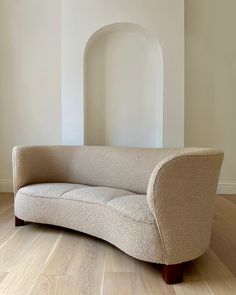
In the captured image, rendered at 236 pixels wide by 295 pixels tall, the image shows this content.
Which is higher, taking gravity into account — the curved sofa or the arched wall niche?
the arched wall niche

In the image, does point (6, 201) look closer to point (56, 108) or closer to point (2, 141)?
point (2, 141)

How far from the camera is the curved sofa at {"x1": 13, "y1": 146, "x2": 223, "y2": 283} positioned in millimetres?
1491

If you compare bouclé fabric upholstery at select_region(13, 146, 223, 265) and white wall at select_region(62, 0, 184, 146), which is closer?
bouclé fabric upholstery at select_region(13, 146, 223, 265)

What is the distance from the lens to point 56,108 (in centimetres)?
379

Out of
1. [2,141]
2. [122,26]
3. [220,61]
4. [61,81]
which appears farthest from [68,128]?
[220,61]

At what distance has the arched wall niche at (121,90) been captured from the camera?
3.71 metres

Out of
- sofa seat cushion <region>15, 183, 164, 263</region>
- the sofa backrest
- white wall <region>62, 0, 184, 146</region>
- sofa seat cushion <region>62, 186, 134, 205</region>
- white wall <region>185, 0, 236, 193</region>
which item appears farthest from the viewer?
white wall <region>185, 0, 236, 193</region>

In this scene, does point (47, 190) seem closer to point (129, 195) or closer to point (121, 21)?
point (129, 195)

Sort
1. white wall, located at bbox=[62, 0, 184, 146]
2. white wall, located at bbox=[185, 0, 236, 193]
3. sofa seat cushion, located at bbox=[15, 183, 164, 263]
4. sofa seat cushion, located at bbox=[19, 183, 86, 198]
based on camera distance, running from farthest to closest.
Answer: white wall, located at bbox=[185, 0, 236, 193], white wall, located at bbox=[62, 0, 184, 146], sofa seat cushion, located at bbox=[19, 183, 86, 198], sofa seat cushion, located at bbox=[15, 183, 164, 263]

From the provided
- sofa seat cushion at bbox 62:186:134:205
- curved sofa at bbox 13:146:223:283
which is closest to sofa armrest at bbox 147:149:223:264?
curved sofa at bbox 13:146:223:283

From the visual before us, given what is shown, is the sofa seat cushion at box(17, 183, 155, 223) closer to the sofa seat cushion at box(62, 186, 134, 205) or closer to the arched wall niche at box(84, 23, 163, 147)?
the sofa seat cushion at box(62, 186, 134, 205)

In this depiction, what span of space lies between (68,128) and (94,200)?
170cm

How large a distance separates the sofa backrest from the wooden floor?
1.86 ft

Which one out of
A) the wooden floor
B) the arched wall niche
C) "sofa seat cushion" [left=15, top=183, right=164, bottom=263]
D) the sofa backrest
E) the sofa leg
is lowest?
the wooden floor
